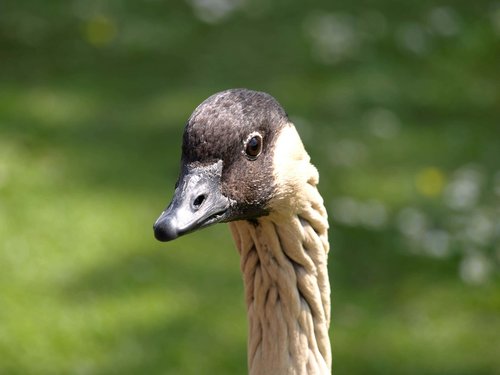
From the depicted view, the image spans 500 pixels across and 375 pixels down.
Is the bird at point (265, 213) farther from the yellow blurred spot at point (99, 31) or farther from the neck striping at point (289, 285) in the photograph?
the yellow blurred spot at point (99, 31)

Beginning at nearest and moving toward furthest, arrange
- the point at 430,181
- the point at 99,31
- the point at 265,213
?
A: the point at 265,213 → the point at 430,181 → the point at 99,31

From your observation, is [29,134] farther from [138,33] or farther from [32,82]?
[138,33]

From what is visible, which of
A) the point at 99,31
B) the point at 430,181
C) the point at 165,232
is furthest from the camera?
the point at 99,31

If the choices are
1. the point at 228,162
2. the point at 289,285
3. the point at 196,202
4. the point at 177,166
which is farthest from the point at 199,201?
the point at 177,166

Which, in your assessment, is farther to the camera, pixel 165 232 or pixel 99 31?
pixel 99 31

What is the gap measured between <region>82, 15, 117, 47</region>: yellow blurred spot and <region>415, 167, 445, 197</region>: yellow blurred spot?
2.24 m

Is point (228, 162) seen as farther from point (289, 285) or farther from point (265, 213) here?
point (289, 285)

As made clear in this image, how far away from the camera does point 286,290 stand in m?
2.30

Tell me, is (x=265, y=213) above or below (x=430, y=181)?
below

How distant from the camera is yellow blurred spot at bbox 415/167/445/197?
4766mm

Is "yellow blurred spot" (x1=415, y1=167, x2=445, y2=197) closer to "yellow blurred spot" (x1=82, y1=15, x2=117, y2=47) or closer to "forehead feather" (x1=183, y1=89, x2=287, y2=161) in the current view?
"yellow blurred spot" (x1=82, y1=15, x2=117, y2=47)

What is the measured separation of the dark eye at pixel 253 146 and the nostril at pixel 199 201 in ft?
0.50

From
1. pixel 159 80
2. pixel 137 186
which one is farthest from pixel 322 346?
pixel 159 80

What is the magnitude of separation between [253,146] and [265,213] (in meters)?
0.17
